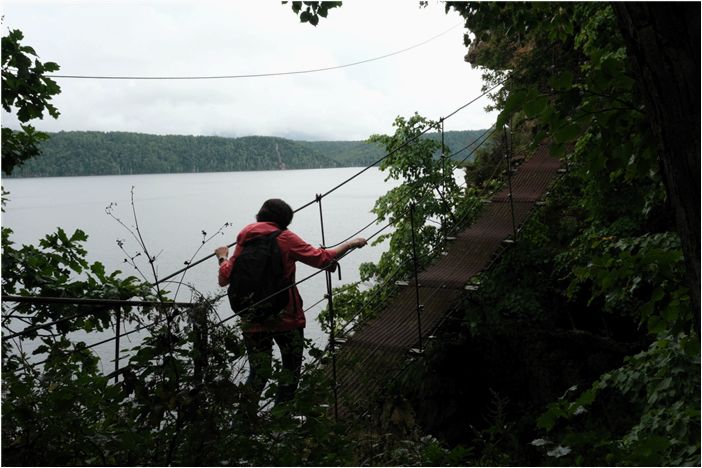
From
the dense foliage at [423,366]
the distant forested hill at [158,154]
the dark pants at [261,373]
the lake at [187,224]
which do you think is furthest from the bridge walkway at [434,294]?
the distant forested hill at [158,154]

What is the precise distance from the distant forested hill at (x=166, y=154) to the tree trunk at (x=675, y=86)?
71.8 feet

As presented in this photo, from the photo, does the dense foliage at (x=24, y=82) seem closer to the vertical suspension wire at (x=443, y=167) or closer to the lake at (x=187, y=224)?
the lake at (x=187, y=224)

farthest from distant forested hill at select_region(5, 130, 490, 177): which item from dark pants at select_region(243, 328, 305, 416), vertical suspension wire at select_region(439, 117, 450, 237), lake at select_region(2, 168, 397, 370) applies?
dark pants at select_region(243, 328, 305, 416)

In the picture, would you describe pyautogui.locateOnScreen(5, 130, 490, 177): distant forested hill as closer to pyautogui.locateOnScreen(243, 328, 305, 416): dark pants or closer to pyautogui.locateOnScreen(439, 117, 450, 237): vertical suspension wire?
pyautogui.locateOnScreen(439, 117, 450, 237): vertical suspension wire

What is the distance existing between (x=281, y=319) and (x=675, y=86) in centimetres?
139

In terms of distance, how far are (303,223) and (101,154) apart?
35.1ft

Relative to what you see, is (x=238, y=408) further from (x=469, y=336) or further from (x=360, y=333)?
(x=469, y=336)

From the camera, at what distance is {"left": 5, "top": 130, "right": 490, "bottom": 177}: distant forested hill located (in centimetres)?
2566

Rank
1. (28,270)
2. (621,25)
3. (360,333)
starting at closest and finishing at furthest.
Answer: (621,25) < (28,270) < (360,333)

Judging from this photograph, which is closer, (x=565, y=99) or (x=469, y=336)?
(x=565, y=99)

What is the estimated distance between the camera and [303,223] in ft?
62.9

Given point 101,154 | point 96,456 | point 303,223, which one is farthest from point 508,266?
point 101,154

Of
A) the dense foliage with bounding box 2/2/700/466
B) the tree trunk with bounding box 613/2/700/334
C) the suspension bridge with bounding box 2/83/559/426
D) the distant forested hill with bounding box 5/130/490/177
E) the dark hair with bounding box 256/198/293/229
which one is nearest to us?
the tree trunk with bounding box 613/2/700/334

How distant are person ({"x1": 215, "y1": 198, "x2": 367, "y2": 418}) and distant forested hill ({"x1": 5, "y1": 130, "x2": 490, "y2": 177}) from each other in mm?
19927
